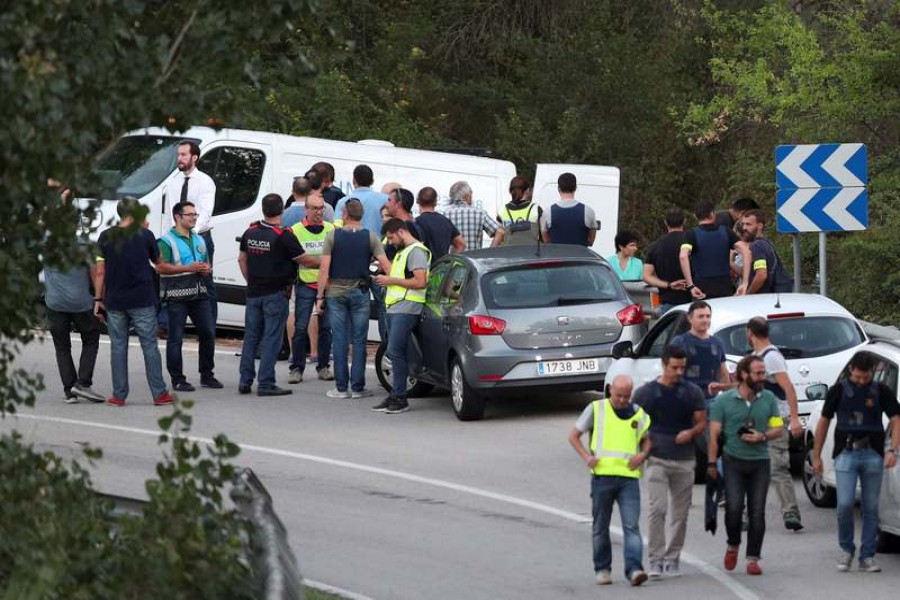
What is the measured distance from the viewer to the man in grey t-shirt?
58.3 ft

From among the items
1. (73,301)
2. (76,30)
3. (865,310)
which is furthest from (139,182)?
(76,30)

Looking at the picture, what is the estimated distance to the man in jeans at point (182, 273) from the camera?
1845 centimetres

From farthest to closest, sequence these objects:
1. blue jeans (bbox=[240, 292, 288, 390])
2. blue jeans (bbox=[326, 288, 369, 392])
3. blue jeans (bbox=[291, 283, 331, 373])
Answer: blue jeans (bbox=[291, 283, 331, 373]) < blue jeans (bbox=[240, 292, 288, 390]) < blue jeans (bbox=[326, 288, 369, 392])

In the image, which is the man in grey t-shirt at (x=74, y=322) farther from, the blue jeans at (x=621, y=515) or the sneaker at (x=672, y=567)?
the sneaker at (x=672, y=567)

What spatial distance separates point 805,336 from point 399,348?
4.61 meters

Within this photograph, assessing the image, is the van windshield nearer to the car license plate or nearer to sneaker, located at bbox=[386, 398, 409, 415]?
sneaker, located at bbox=[386, 398, 409, 415]

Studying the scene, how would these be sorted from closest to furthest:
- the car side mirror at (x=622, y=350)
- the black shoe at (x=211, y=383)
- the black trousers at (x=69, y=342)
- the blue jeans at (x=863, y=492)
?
1. the blue jeans at (x=863, y=492)
2. the car side mirror at (x=622, y=350)
3. the black trousers at (x=69, y=342)
4. the black shoe at (x=211, y=383)

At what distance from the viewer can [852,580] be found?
11.7 metres

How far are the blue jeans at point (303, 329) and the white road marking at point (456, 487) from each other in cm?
279

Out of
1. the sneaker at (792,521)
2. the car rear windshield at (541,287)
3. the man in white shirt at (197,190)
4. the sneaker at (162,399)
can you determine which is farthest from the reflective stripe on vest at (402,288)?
the sneaker at (792,521)

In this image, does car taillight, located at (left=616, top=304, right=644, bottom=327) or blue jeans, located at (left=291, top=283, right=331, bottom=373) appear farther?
blue jeans, located at (left=291, top=283, right=331, bottom=373)

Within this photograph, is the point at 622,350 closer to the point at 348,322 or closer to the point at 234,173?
the point at 348,322

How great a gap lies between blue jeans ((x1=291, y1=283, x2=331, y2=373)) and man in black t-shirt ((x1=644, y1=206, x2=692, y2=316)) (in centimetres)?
352

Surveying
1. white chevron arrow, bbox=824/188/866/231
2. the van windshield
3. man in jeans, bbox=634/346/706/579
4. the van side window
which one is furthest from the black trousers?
man in jeans, bbox=634/346/706/579
